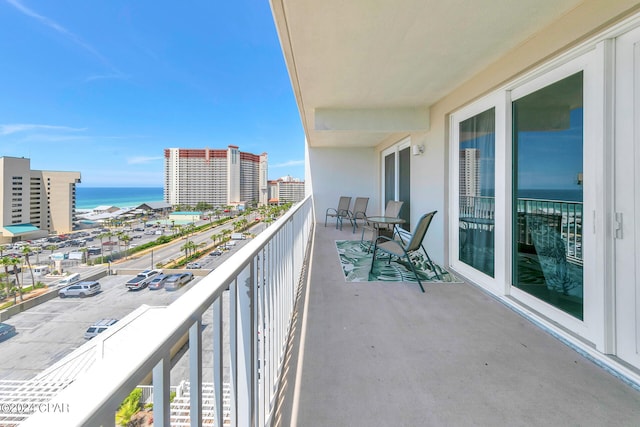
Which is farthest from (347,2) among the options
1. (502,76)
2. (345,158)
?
(345,158)

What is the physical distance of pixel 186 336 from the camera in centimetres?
62

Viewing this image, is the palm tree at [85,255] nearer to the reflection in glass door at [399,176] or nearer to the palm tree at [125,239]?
the palm tree at [125,239]

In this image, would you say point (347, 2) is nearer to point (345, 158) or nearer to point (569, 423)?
point (569, 423)

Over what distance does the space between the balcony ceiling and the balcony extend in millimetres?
1727

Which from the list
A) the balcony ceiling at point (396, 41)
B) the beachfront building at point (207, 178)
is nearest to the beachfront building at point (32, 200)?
the balcony ceiling at point (396, 41)

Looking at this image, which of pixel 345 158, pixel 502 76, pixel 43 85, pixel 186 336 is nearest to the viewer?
pixel 186 336

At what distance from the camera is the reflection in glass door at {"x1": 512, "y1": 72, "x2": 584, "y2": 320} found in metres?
1.98

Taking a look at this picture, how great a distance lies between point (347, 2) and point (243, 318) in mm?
2150

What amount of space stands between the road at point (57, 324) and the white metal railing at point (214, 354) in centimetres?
18

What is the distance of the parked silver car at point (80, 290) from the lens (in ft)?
7.71

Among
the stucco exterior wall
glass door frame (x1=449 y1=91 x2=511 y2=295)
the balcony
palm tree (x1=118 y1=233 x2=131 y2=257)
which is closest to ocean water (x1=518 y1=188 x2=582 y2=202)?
glass door frame (x1=449 y1=91 x2=511 y2=295)

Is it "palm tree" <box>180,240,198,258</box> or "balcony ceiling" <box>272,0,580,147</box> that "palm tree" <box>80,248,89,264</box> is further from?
"balcony ceiling" <box>272,0,580,147</box>

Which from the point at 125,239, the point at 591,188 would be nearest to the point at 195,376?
the point at 591,188

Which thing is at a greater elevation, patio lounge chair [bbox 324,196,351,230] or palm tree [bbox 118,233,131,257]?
patio lounge chair [bbox 324,196,351,230]
